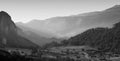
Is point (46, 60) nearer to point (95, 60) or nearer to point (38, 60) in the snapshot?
point (38, 60)

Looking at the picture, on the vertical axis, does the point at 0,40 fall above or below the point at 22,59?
above

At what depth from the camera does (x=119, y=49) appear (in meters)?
189

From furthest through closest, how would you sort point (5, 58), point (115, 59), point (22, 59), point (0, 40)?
1. point (0, 40)
2. point (115, 59)
3. point (22, 59)
4. point (5, 58)

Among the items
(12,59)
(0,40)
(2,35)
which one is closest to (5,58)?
(12,59)

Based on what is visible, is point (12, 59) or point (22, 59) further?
point (22, 59)

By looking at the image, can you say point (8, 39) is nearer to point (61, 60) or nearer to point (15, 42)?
point (15, 42)

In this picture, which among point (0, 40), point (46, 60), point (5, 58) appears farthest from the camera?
point (0, 40)

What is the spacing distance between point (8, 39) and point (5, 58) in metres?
109

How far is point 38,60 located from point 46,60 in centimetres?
579

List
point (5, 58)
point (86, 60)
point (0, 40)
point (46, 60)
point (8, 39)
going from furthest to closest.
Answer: point (8, 39) < point (0, 40) < point (86, 60) < point (46, 60) < point (5, 58)

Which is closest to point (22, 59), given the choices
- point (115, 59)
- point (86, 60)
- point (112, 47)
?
point (86, 60)

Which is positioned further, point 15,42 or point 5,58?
point 15,42

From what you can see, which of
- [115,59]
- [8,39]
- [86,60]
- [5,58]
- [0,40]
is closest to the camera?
[5,58]

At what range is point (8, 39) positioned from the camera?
643ft
